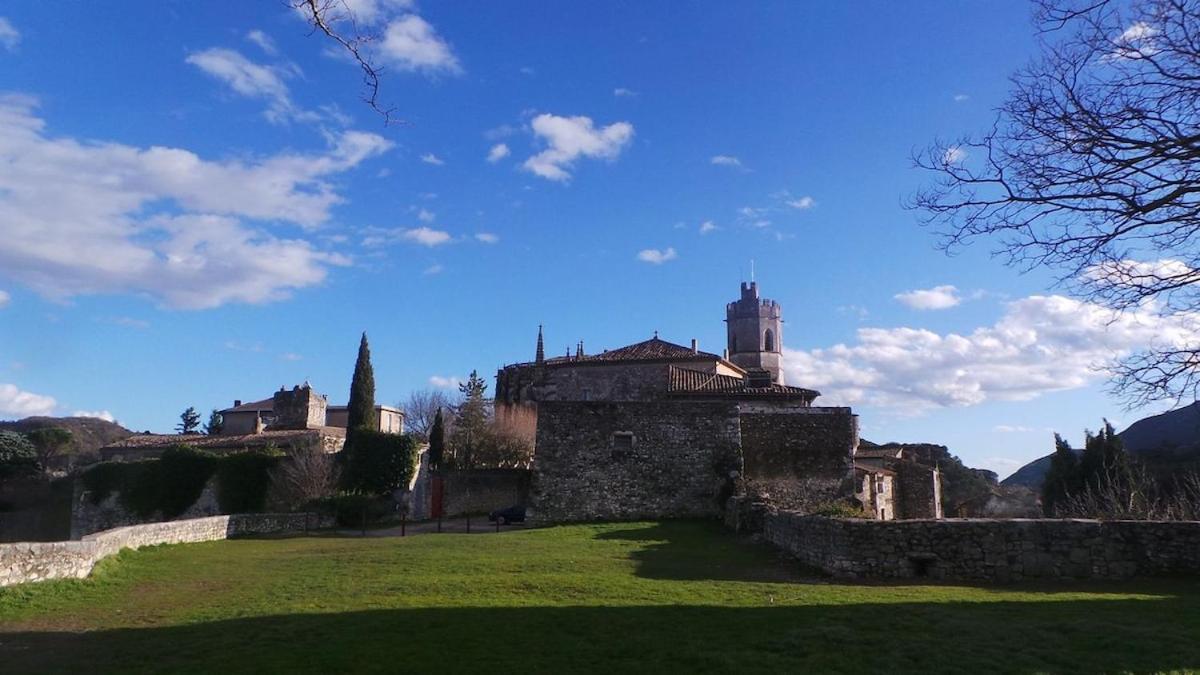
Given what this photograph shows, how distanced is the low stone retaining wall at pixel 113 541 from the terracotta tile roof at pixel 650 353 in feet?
65.9

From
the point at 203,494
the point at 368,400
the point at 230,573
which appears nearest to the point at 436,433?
the point at 368,400

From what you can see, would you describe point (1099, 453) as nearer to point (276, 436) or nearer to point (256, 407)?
point (276, 436)

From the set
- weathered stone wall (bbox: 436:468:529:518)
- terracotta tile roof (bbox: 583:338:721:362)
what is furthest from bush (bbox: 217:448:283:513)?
terracotta tile roof (bbox: 583:338:721:362)

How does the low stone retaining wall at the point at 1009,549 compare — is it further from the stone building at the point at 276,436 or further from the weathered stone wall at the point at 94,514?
the weathered stone wall at the point at 94,514

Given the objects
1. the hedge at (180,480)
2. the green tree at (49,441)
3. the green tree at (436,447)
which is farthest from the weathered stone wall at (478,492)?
the green tree at (49,441)

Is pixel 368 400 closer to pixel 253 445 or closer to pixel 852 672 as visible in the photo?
pixel 253 445

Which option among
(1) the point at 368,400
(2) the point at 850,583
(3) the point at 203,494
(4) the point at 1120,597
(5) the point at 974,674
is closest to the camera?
(5) the point at 974,674

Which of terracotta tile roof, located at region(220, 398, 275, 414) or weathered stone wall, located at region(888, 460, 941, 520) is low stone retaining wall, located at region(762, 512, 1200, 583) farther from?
terracotta tile roof, located at region(220, 398, 275, 414)

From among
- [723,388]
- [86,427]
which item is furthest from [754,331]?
[86,427]

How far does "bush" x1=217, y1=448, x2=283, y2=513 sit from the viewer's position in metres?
40.1

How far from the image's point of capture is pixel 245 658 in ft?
29.0

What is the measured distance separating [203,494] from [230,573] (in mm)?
26589

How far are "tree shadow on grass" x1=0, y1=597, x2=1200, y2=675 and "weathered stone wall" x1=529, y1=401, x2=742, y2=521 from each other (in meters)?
16.3

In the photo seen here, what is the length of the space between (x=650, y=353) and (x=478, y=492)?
14.3 meters
